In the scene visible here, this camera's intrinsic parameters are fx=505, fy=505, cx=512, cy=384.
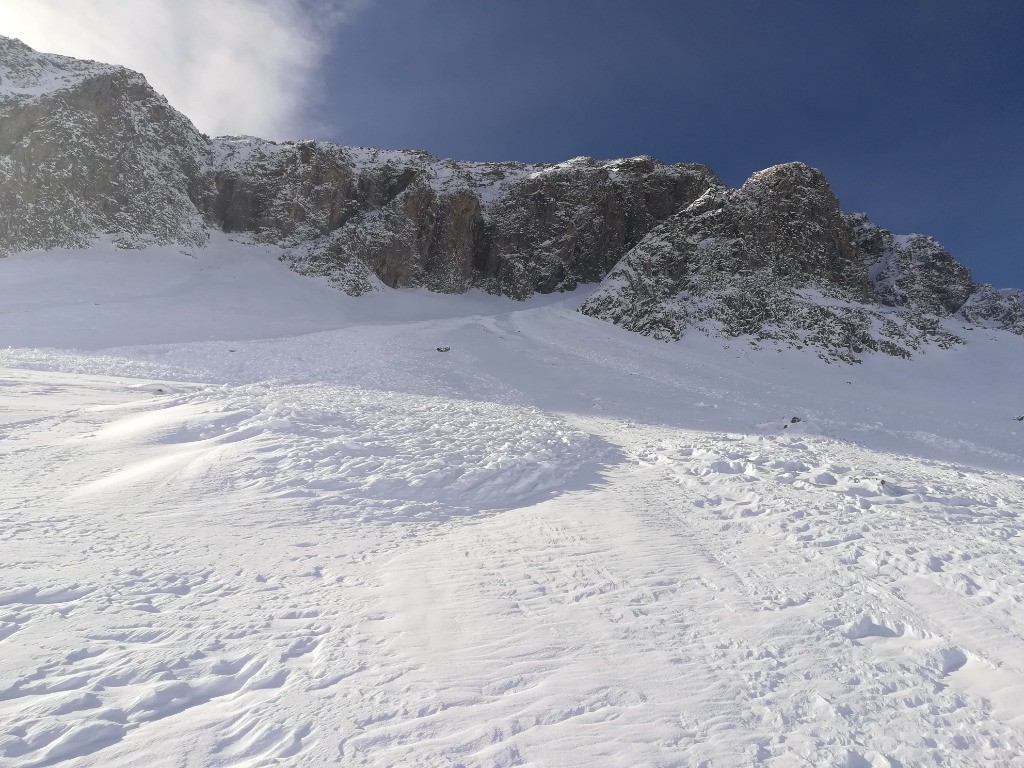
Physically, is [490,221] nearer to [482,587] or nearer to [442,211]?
[442,211]

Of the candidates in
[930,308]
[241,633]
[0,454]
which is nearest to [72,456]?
[0,454]

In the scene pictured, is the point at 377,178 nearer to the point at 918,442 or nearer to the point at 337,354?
the point at 337,354

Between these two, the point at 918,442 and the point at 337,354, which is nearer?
the point at 918,442

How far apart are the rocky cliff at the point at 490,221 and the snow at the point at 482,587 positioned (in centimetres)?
2749

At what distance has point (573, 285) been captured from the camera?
2382 inches

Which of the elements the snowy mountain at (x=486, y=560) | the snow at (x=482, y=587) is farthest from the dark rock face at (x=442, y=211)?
the snow at (x=482, y=587)

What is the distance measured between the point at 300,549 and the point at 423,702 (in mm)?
3195

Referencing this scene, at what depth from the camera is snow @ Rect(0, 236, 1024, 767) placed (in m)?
3.61

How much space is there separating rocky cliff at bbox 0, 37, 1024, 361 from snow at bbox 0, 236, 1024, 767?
27487 mm

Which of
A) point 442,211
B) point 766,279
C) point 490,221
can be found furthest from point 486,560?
point 490,221

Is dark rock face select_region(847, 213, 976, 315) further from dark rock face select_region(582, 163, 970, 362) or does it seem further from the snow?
the snow

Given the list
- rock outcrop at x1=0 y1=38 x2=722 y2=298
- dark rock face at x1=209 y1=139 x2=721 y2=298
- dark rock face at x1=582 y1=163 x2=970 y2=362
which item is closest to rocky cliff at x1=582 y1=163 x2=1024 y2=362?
dark rock face at x1=582 y1=163 x2=970 y2=362

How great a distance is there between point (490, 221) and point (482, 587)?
6121cm

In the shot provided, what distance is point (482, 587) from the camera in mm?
5727
